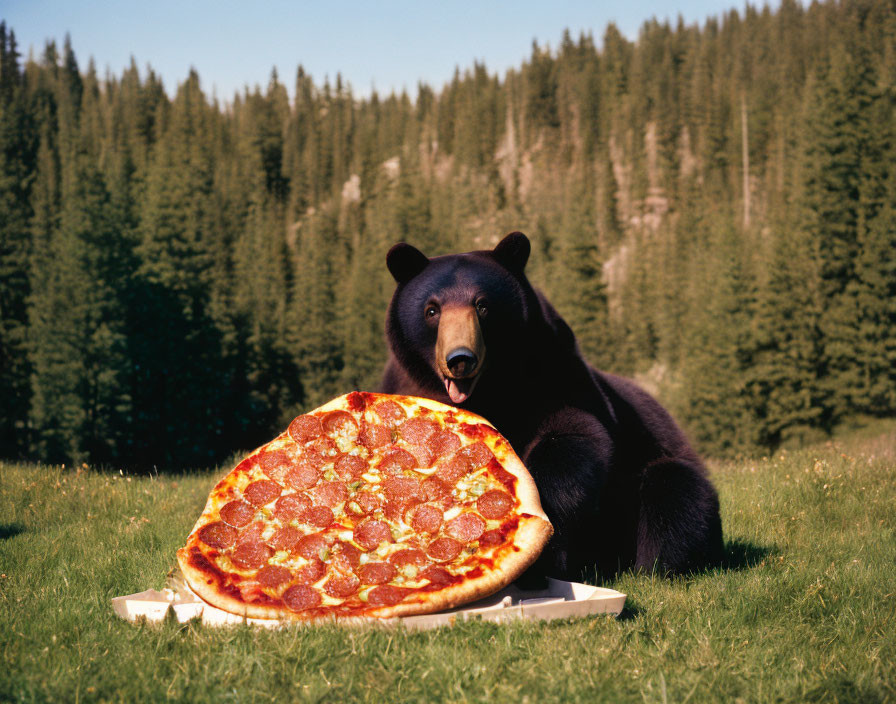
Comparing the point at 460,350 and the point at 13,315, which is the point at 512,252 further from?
the point at 13,315

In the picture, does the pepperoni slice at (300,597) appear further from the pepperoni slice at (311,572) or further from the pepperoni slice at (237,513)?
the pepperoni slice at (237,513)

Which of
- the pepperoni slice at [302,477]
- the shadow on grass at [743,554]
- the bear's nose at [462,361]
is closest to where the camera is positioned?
the bear's nose at [462,361]

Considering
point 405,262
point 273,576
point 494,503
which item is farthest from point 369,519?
point 405,262

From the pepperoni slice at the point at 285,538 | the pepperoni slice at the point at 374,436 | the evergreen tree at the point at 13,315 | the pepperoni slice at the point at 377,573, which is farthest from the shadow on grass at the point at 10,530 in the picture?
the evergreen tree at the point at 13,315

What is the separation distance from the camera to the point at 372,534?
5027mm

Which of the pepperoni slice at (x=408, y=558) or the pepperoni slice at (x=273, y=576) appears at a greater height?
the pepperoni slice at (x=408, y=558)

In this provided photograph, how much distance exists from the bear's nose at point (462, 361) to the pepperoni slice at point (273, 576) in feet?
5.48

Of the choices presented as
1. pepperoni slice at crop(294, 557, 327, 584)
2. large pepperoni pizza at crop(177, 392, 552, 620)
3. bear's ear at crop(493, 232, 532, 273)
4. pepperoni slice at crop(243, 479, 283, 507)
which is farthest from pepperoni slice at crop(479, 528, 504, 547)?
bear's ear at crop(493, 232, 532, 273)

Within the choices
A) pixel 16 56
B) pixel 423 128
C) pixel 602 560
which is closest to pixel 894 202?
pixel 602 560

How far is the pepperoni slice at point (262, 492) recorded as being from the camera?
5.43 m

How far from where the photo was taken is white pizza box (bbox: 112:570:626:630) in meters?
4.35

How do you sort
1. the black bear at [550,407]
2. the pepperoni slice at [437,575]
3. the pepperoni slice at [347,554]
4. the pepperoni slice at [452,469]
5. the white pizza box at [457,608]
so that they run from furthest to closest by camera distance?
the pepperoni slice at [452,469] < the black bear at [550,407] < the pepperoni slice at [347,554] < the pepperoni slice at [437,575] < the white pizza box at [457,608]

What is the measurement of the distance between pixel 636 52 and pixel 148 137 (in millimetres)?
111126

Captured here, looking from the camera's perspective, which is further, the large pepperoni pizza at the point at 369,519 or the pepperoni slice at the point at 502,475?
the pepperoni slice at the point at 502,475
